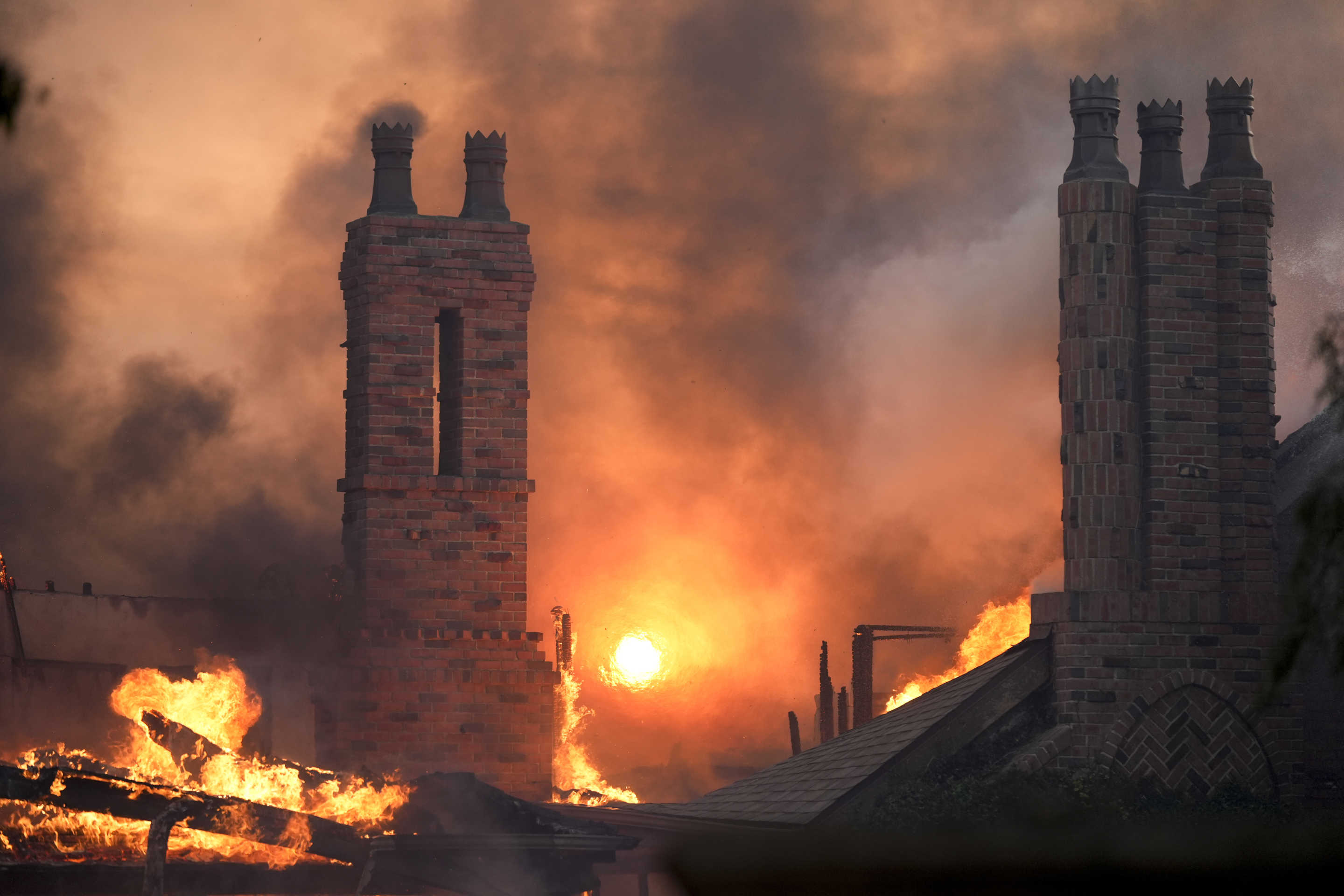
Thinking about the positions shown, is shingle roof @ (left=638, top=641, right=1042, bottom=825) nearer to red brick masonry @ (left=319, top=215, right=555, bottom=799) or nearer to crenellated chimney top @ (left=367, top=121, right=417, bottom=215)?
red brick masonry @ (left=319, top=215, right=555, bottom=799)

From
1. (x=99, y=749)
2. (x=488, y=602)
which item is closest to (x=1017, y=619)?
(x=488, y=602)

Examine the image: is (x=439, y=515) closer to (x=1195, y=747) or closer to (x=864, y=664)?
(x=1195, y=747)

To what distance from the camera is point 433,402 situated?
20.4 m

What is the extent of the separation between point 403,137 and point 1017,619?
21.4 metres

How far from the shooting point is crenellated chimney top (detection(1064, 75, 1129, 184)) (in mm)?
16875

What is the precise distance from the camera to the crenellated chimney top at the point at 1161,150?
56.2ft

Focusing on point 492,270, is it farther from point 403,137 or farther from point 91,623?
point 91,623

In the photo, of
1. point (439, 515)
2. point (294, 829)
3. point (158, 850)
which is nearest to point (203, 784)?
point (294, 829)

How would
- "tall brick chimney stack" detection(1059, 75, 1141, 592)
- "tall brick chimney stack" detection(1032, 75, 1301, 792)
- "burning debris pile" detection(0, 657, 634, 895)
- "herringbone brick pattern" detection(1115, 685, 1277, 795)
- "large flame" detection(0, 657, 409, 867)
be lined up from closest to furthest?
"burning debris pile" detection(0, 657, 634, 895) < "large flame" detection(0, 657, 409, 867) < "herringbone brick pattern" detection(1115, 685, 1277, 795) < "tall brick chimney stack" detection(1032, 75, 1301, 792) < "tall brick chimney stack" detection(1059, 75, 1141, 592)

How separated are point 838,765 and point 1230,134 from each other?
7.07m

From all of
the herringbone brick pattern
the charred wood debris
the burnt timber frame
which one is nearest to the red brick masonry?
the charred wood debris

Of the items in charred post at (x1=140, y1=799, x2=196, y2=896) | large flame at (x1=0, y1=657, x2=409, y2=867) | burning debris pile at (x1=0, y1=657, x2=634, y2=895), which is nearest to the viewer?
charred post at (x1=140, y1=799, x2=196, y2=896)

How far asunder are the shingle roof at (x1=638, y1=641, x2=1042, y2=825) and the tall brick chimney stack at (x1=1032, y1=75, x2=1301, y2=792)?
0.93m

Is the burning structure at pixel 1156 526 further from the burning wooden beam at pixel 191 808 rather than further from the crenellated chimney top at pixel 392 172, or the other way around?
the crenellated chimney top at pixel 392 172
